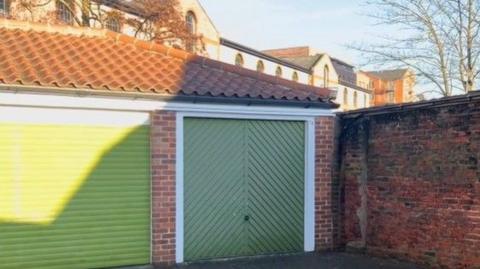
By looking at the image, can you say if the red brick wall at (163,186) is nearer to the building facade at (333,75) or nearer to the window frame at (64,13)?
the window frame at (64,13)

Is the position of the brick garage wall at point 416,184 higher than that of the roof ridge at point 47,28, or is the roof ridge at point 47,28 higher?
the roof ridge at point 47,28

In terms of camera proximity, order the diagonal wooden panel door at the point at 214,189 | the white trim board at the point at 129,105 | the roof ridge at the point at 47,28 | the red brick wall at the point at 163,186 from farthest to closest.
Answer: the roof ridge at the point at 47,28, the diagonal wooden panel door at the point at 214,189, the red brick wall at the point at 163,186, the white trim board at the point at 129,105

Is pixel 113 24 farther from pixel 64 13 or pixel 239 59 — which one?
pixel 239 59

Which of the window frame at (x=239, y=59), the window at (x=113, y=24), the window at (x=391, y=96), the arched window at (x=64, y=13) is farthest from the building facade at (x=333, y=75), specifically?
the arched window at (x=64, y=13)

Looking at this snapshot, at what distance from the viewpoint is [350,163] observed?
29.1ft

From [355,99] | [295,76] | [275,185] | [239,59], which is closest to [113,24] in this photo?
[239,59]

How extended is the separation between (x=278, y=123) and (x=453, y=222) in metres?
3.15

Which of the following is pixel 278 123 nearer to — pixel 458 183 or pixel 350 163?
pixel 350 163

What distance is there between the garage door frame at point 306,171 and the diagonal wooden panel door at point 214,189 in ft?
0.32

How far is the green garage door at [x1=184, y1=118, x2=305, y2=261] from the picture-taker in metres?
7.96

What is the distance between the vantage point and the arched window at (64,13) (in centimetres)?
2312

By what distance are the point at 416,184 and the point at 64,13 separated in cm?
2093

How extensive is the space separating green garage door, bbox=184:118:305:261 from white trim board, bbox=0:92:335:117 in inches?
9.0

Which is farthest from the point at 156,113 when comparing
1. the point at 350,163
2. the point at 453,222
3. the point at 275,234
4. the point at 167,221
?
the point at 453,222
